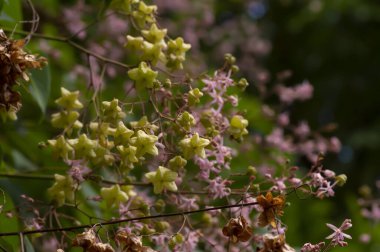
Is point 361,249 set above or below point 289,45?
below

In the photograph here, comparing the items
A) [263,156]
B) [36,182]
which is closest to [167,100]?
[36,182]

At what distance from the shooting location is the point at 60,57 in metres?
2.46

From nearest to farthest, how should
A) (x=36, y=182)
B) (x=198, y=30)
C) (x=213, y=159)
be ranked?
(x=213, y=159)
(x=36, y=182)
(x=198, y=30)

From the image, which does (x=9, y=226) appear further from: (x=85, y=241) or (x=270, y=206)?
(x=270, y=206)

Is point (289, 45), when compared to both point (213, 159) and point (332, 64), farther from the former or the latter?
point (213, 159)

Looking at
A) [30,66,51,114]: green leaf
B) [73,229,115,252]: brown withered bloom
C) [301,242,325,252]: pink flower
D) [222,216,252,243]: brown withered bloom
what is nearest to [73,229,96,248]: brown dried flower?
[73,229,115,252]: brown withered bloom

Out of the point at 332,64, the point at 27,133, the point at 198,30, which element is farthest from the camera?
the point at 332,64

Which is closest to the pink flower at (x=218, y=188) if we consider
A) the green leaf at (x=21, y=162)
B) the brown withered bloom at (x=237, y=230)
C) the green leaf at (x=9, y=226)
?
the brown withered bloom at (x=237, y=230)

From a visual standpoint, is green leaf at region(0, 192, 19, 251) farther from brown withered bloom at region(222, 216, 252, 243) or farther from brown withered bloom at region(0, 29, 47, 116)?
brown withered bloom at region(222, 216, 252, 243)

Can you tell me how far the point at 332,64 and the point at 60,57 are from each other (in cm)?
199

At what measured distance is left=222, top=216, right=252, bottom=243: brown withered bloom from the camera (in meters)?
0.96

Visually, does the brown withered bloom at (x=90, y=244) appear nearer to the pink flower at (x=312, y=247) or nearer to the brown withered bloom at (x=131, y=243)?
the brown withered bloom at (x=131, y=243)

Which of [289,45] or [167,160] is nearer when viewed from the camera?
[167,160]

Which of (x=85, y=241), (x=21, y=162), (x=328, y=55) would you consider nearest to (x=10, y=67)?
(x=85, y=241)
